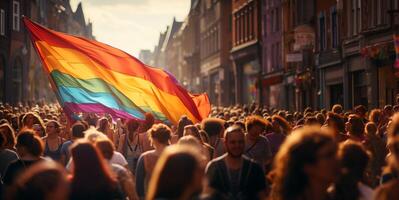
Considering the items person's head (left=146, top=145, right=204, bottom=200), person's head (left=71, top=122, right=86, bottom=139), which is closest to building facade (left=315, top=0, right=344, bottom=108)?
person's head (left=71, top=122, right=86, bottom=139)

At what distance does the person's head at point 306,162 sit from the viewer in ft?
19.4

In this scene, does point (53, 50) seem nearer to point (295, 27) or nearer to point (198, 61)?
point (295, 27)

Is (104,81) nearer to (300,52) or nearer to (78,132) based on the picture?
(78,132)

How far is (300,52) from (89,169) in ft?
133

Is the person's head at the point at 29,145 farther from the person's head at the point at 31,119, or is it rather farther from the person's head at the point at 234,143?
the person's head at the point at 31,119

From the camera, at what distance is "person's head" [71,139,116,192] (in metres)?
7.20

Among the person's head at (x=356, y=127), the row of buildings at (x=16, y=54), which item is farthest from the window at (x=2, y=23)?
the person's head at (x=356, y=127)

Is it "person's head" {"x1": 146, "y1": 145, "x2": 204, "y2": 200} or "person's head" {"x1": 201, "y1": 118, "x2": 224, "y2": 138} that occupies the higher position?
"person's head" {"x1": 201, "y1": 118, "x2": 224, "y2": 138}

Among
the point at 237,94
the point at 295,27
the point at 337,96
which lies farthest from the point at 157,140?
the point at 237,94

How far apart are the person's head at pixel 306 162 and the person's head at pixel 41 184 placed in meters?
1.40

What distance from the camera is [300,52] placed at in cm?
4719

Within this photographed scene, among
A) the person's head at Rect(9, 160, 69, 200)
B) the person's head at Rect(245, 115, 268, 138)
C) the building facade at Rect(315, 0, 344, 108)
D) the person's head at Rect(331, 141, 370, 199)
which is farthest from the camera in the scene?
the building facade at Rect(315, 0, 344, 108)

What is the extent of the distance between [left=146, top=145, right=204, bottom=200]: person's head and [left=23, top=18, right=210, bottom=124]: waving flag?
1164 cm

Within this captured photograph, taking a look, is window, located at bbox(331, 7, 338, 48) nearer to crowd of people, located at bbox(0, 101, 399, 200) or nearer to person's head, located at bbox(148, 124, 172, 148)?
crowd of people, located at bbox(0, 101, 399, 200)
